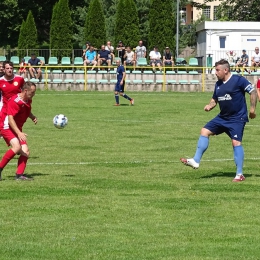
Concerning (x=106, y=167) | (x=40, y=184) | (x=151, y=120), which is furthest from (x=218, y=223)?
(x=151, y=120)

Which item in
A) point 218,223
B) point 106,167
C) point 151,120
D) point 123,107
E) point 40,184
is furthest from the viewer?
point 123,107

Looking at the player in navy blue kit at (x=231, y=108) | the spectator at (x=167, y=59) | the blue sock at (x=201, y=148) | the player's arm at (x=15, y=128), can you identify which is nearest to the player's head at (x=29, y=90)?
the player's arm at (x=15, y=128)

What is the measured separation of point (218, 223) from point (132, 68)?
32560 millimetres

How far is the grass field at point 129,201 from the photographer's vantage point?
305 inches

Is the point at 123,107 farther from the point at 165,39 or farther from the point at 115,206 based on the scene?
the point at 115,206

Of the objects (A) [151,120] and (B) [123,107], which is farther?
(B) [123,107]

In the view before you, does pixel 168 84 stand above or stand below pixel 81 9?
below

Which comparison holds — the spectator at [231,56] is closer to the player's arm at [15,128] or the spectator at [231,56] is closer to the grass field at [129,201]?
the grass field at [129,201]

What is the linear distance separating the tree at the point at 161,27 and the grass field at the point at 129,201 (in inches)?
1038

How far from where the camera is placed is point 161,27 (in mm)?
46125

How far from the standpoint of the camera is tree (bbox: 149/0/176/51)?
4612 centimetres

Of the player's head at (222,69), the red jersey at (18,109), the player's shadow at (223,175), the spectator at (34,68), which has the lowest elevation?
the player's shadow at (223,175)

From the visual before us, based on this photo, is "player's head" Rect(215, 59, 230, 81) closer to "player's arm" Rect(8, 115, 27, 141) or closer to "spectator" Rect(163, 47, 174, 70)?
"player's arm" Rect(8, 115, 27, 141)

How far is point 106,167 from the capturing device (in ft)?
45.1
